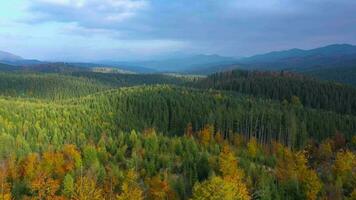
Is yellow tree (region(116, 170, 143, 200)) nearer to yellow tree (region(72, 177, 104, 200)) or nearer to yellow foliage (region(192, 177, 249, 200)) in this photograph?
yellow tree (region(72, 177, 104, 200))

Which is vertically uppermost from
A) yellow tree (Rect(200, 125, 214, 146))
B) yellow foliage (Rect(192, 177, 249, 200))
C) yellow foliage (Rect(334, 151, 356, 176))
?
yellow foliage (Rect(192, 177, 249, 200))

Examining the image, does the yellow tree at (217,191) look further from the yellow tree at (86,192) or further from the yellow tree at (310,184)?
the yellow tree at (310,184)

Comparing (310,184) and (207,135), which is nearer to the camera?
(310,184)

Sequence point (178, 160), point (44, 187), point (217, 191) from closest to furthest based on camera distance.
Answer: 1. point (217, 191)
2. point (44, 187)
3. point (178, 160)

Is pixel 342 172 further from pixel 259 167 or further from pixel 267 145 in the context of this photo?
pixel 267 145

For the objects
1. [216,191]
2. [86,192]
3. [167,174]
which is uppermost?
[216,191]

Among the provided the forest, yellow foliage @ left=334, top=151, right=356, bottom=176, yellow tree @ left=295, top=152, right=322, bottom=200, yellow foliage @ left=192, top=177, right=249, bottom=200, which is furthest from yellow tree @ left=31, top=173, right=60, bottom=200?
yellow foliage @ left=334, top=151, right=356, bottom=176

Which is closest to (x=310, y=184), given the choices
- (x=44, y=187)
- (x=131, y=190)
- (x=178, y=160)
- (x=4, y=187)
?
(x=178, y=160)

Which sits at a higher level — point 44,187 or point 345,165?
point 345,165

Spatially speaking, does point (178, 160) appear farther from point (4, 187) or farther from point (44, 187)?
point (4, 187)

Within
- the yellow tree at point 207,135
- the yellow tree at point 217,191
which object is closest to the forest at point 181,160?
the yellow tree at point 217,191

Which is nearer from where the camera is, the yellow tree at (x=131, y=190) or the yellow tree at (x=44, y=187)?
the yellow tree at (x=131, y=190)

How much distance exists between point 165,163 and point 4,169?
3953 cm

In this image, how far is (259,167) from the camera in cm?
10969
